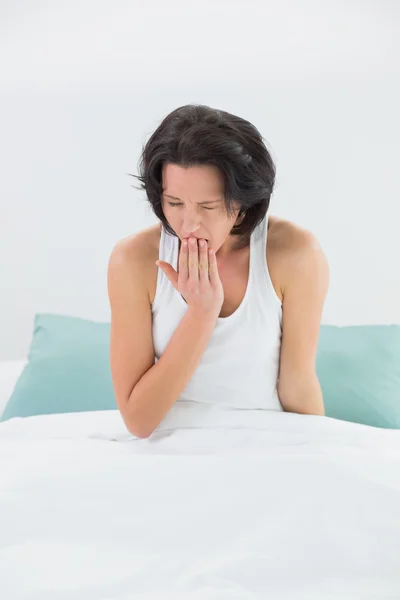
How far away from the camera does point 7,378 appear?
2641mm

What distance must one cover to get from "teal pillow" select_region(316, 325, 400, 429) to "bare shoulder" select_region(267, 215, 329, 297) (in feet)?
1.49

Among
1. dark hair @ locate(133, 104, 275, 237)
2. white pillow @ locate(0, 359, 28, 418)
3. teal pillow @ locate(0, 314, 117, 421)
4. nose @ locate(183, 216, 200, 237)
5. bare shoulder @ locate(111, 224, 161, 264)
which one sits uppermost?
dark hair @ locate(133, 104, 275, 237)

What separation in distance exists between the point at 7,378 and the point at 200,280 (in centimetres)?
109

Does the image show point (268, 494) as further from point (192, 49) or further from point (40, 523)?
point (192, 49)

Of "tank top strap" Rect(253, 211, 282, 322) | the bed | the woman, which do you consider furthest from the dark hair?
the bed

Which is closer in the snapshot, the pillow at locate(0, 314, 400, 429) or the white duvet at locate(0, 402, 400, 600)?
the white duvet at locate(0, 402, 400, 600)

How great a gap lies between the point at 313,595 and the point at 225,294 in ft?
2.90

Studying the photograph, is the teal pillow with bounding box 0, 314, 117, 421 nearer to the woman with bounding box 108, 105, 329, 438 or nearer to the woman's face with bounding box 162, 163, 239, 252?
the woman with bounding box 108, 105, 329, 438

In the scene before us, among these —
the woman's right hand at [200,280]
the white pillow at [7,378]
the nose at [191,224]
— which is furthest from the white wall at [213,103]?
the nose at [191,224]

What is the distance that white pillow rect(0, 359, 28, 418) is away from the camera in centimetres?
253

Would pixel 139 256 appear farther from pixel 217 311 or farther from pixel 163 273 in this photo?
pixel 217 311

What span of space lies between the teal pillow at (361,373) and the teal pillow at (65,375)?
0.62 m

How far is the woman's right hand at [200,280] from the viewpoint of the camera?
1.76 metres

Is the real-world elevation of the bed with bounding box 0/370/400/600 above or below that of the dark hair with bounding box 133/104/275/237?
below
